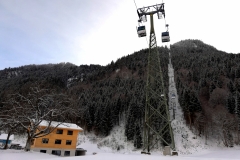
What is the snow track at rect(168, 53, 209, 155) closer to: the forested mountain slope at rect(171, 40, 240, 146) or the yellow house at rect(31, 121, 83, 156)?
the forested mountain slope at rect(171, 40, 240, 146)

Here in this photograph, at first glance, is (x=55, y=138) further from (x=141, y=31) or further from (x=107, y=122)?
(x=141, y=31)

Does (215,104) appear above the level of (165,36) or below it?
below

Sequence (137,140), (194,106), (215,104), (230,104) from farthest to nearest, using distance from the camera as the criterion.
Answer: (215,104), (194,106), (230,104), (137,140)

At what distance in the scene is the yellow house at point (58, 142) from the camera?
3570 centimetres

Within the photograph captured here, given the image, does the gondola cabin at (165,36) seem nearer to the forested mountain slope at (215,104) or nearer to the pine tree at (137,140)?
the forested mountain slope at (215,104)

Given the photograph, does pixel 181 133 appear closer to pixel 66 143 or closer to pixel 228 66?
pixel 66 143

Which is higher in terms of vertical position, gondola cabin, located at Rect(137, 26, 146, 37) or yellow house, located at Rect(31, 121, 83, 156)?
gondola cabin, located at Rect(137, 26, 146, 37)

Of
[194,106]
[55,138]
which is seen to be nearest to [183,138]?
[194,106]

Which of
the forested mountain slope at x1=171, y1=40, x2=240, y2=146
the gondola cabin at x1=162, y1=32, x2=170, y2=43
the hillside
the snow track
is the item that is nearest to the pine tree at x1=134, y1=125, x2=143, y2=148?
the hillside

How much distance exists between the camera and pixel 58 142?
37.9 meters

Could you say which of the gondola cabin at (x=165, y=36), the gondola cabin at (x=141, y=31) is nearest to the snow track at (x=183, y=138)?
the gondola cabin at (x=165, y=36)

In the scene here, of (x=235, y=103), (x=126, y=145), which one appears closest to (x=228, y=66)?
(x=235, y=103)

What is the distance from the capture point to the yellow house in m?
35.7

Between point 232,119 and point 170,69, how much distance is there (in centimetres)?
6769
